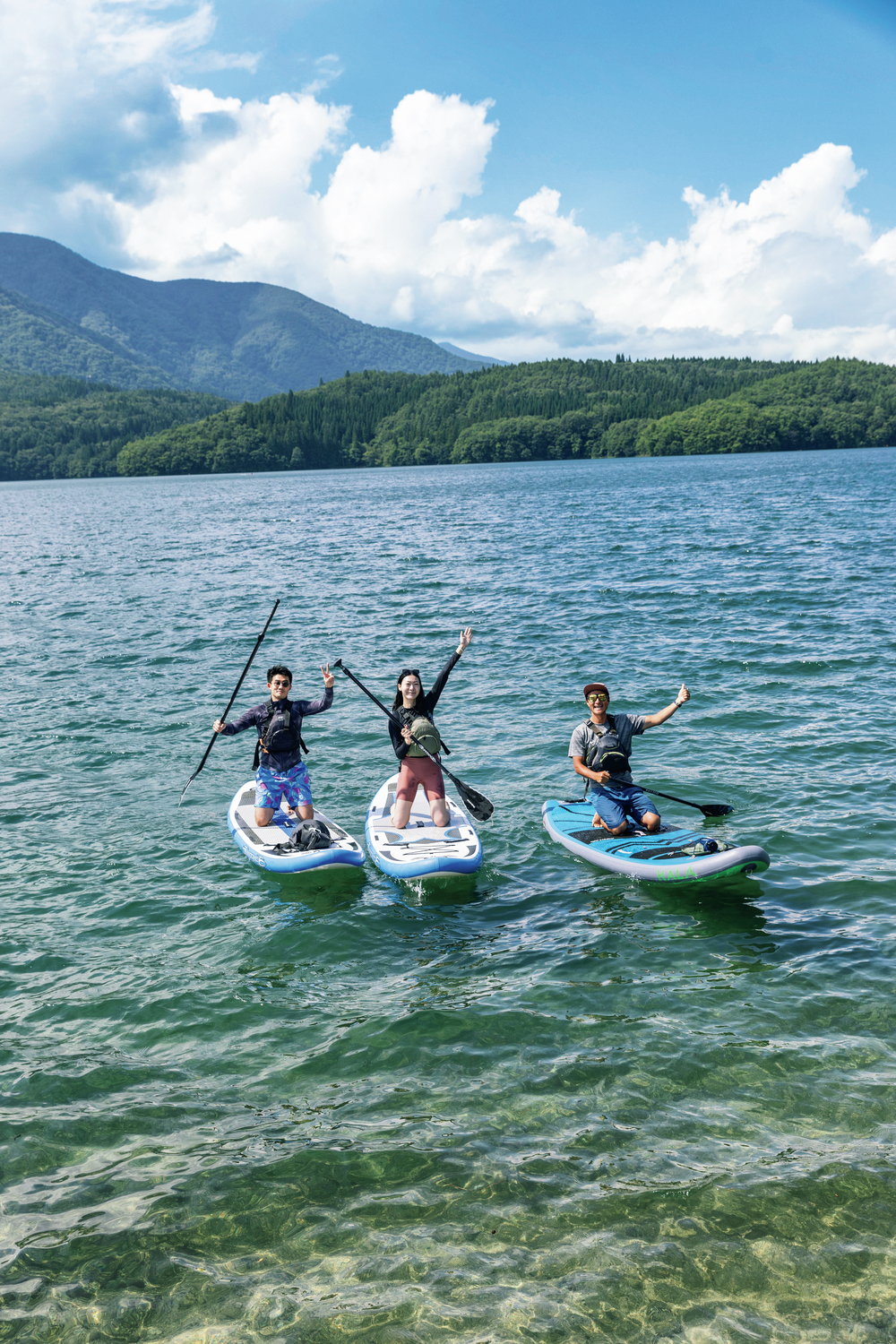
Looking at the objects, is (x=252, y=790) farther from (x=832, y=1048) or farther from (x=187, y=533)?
(x=187, y=533)

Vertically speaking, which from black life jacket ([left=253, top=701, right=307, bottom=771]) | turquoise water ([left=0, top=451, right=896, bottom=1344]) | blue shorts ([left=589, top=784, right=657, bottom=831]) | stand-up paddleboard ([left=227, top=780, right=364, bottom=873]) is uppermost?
black life jacket ([left=253, top=701, right=307, bottom=771])

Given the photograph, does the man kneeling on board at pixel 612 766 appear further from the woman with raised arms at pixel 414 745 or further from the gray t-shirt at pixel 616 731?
the woman with raised arms at pixel 414 745

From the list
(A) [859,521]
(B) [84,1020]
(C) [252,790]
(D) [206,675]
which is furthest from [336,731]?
(A) [859,521]

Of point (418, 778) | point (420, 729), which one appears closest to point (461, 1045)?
point (420, 729)

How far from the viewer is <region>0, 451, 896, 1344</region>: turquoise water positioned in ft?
19.6

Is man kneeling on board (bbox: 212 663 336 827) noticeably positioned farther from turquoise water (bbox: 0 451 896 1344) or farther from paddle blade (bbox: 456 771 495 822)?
paddle blade (bbox: 456 771 495 822)

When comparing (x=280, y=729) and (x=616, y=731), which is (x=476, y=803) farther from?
(x=280, y=729)

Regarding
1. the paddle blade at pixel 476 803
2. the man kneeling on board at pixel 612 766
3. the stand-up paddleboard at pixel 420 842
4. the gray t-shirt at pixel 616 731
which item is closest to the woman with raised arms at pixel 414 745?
the stand-up paddleboard at pixel 420 842

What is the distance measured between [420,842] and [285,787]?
7.36 ft

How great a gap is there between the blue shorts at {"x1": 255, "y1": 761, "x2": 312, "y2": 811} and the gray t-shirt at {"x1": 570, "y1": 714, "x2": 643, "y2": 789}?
4.02 meters

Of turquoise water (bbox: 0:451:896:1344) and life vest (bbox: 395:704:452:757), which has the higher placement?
life vest (bbox: 395:704:452:757)

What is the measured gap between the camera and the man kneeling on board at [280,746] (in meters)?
13.0

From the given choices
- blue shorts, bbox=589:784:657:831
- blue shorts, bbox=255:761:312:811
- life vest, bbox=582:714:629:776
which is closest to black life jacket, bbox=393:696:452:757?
blue shorts, bbox=255:761:312:811

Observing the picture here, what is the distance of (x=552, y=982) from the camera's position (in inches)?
381
